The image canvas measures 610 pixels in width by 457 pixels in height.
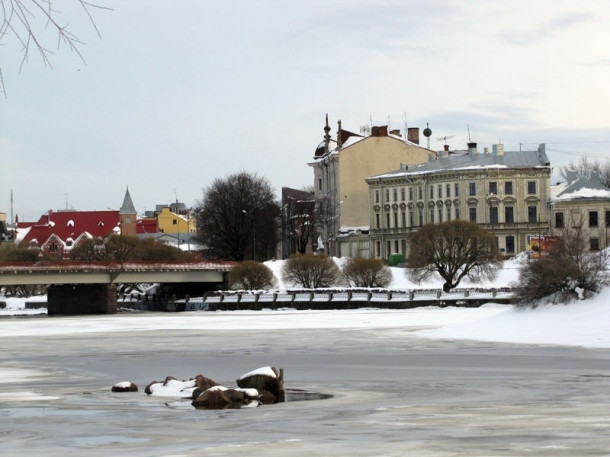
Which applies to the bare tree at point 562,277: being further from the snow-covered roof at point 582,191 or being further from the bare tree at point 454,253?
the snow-covered roof at point 582,191

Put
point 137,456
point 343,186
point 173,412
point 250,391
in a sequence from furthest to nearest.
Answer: point 343,186
point 250,391
point 173,412
point 137,456

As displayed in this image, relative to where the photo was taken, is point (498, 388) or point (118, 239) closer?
point (498, 388)

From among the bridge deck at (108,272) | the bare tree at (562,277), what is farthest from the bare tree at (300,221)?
the bare tree at (562,277)

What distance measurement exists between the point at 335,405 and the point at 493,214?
105035mm

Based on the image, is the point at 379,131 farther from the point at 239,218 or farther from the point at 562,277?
the point at 562,277

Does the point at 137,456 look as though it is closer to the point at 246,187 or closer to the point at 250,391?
the point at 250,391

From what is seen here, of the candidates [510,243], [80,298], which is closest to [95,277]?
[80,298]

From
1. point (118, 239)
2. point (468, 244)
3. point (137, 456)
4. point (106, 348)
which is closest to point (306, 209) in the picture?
point (118, 239)

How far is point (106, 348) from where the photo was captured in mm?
50781

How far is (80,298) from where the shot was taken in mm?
124188

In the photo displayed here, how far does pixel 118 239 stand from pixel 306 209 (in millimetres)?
21721

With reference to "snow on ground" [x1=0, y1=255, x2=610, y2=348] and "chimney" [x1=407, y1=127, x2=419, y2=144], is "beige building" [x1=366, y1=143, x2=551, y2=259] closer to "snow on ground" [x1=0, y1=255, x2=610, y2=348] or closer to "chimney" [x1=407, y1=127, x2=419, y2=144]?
"chimney" [x1=407, y1=127, x2=419, y2=144]

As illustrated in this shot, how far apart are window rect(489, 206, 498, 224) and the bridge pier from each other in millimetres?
37152

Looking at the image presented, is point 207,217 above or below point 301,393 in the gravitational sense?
above
